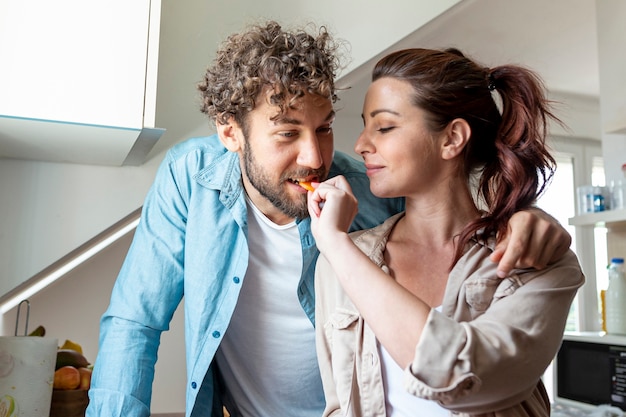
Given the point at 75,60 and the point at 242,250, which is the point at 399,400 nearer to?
the point at 242,250

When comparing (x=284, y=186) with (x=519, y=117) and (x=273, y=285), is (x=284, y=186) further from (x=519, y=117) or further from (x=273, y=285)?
(x=519, y=117)

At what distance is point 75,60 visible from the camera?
53.9 inches

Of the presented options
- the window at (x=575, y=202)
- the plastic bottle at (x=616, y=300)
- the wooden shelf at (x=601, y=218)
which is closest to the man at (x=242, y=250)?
the wooden shelf at (x=601, y=218)

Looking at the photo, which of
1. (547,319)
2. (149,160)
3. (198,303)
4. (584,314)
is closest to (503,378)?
(547,319)

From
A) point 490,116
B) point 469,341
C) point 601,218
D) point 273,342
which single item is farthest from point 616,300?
point 469,341

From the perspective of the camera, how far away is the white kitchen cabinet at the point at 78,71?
4.35 ft

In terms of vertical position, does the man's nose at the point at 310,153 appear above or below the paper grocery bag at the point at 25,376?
above

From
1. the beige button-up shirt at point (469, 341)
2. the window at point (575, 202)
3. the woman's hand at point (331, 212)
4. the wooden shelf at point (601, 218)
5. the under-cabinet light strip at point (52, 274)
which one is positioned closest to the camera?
the beige button-up shirt at point (469, 341)

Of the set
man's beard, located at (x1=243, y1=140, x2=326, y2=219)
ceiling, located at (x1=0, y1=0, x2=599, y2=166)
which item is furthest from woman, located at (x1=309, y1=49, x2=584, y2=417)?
ceiling, located at (x1=0, y1=0, x2=599, y2=166)

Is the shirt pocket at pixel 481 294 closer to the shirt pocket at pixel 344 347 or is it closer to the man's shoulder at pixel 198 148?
the shirt pocket at pixel 344 347

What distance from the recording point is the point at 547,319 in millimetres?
939

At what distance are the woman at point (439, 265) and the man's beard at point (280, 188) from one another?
108 mm

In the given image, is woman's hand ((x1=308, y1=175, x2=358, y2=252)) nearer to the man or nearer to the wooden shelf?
the man

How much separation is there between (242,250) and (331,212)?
0.36m
